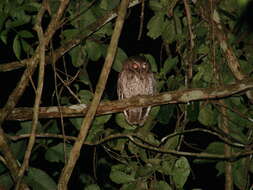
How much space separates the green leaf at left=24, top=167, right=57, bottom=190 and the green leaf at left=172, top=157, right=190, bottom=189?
76 centimetres

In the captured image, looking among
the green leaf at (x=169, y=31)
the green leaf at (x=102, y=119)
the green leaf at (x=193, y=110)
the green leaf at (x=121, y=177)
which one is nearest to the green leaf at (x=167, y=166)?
the green leaf at (x=121, y=177)

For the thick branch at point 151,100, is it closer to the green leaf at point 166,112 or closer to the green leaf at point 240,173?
the green leaf at point 166,112

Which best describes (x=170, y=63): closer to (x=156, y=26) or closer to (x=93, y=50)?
(x=156, y=26)

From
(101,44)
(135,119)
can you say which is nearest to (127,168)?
(101,44)

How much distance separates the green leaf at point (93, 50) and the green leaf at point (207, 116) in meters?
0.90

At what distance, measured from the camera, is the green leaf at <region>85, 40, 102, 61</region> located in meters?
3.12

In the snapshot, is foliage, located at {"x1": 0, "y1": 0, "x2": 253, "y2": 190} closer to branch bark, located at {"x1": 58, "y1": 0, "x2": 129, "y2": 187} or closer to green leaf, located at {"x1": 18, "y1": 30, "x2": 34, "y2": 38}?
green leaf, located at {"x1": 18, "y1": 30, "x2": 34, "y2": 38}

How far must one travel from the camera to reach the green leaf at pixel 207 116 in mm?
2854

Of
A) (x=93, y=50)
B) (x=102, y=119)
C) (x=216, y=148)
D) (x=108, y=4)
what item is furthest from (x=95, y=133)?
(x=108, y=4)

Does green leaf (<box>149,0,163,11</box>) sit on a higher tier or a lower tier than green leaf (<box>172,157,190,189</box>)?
higher

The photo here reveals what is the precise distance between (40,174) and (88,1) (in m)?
1.44

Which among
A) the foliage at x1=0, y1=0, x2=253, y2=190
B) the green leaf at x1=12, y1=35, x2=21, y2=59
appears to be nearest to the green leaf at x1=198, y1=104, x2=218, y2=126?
the foliage at x1=0, y1=0, x2=253, y2=190

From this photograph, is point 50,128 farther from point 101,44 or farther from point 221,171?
point 221,171

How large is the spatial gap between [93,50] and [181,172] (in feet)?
4.30
